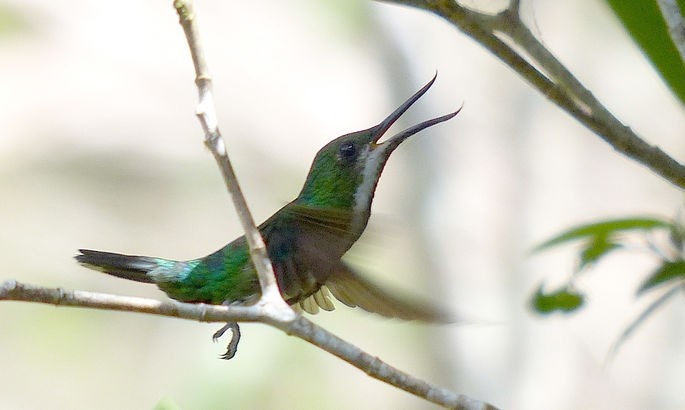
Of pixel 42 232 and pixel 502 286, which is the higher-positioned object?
pixel 42 232

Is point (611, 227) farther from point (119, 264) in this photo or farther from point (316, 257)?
point (119, 264)

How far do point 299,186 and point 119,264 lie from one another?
2411 mm

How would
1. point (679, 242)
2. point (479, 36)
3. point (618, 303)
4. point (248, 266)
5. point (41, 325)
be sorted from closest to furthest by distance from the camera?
1. point (479, 36)
2. point (248, 266)
3. point (679, 242)
4. point (41, 325)
5. point (618, 303)

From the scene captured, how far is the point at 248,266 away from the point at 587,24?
3349 millimetres

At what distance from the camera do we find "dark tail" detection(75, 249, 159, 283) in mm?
1284

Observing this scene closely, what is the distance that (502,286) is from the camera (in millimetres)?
4062

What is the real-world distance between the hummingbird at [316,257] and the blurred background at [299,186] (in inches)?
64.8

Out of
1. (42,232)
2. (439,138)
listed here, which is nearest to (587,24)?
(439,138)

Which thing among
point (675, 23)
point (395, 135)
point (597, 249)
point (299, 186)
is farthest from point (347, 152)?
point (299, 186)

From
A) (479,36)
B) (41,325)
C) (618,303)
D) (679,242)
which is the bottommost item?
(618,303)

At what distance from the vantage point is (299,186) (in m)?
3.73

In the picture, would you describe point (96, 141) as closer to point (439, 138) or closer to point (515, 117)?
point (439, 138)

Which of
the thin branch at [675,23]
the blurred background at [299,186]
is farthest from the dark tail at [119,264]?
the blurred background at [299,186]

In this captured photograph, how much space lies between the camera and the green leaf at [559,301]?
5.27 ft
